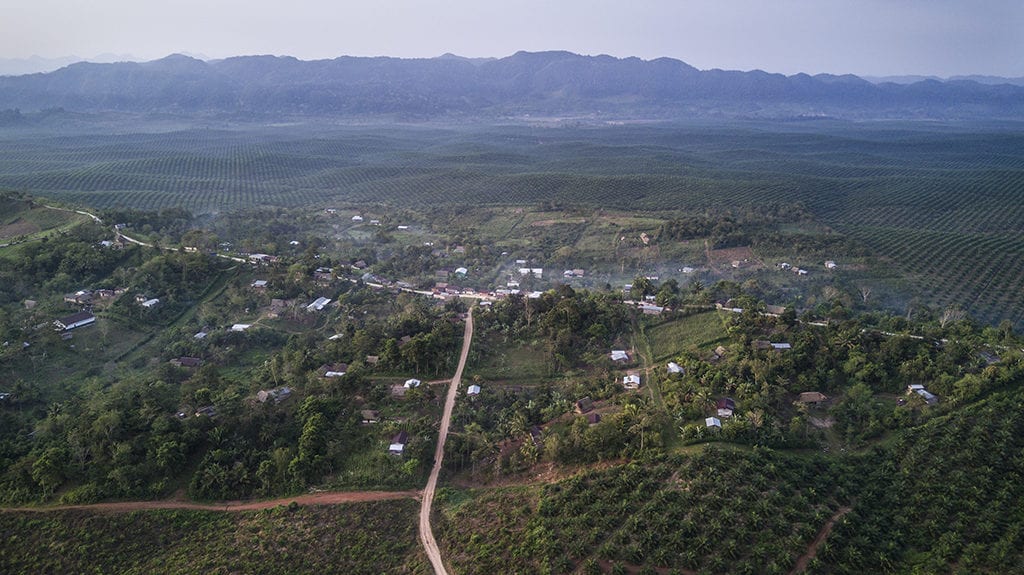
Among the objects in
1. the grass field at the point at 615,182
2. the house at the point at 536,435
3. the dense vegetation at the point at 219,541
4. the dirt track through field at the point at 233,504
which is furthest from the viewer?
the grass field at the point at 615,182

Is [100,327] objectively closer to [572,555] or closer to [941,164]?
[572,555]

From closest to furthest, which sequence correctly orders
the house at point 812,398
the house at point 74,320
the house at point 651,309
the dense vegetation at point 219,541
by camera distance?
1. the dense vegetation at point 219,541
2. the house at point 812,398
3. the house at point 74,320
4. the house at point 651,309

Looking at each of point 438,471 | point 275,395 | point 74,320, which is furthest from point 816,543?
point 74,320

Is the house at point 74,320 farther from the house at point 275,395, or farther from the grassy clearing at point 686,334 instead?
the grassy clearing at point 686,334

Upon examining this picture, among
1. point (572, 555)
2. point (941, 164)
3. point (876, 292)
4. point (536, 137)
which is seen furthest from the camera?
point (536, 137)

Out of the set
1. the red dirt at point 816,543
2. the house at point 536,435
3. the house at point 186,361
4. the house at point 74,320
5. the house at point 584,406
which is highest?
the house at point 74,320

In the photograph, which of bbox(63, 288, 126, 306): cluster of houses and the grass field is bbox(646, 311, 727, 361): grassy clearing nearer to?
the grass field

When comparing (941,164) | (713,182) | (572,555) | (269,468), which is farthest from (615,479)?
(941,164)

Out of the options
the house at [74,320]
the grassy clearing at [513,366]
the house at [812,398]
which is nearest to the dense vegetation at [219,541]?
the grassy clearing at [513,366]
